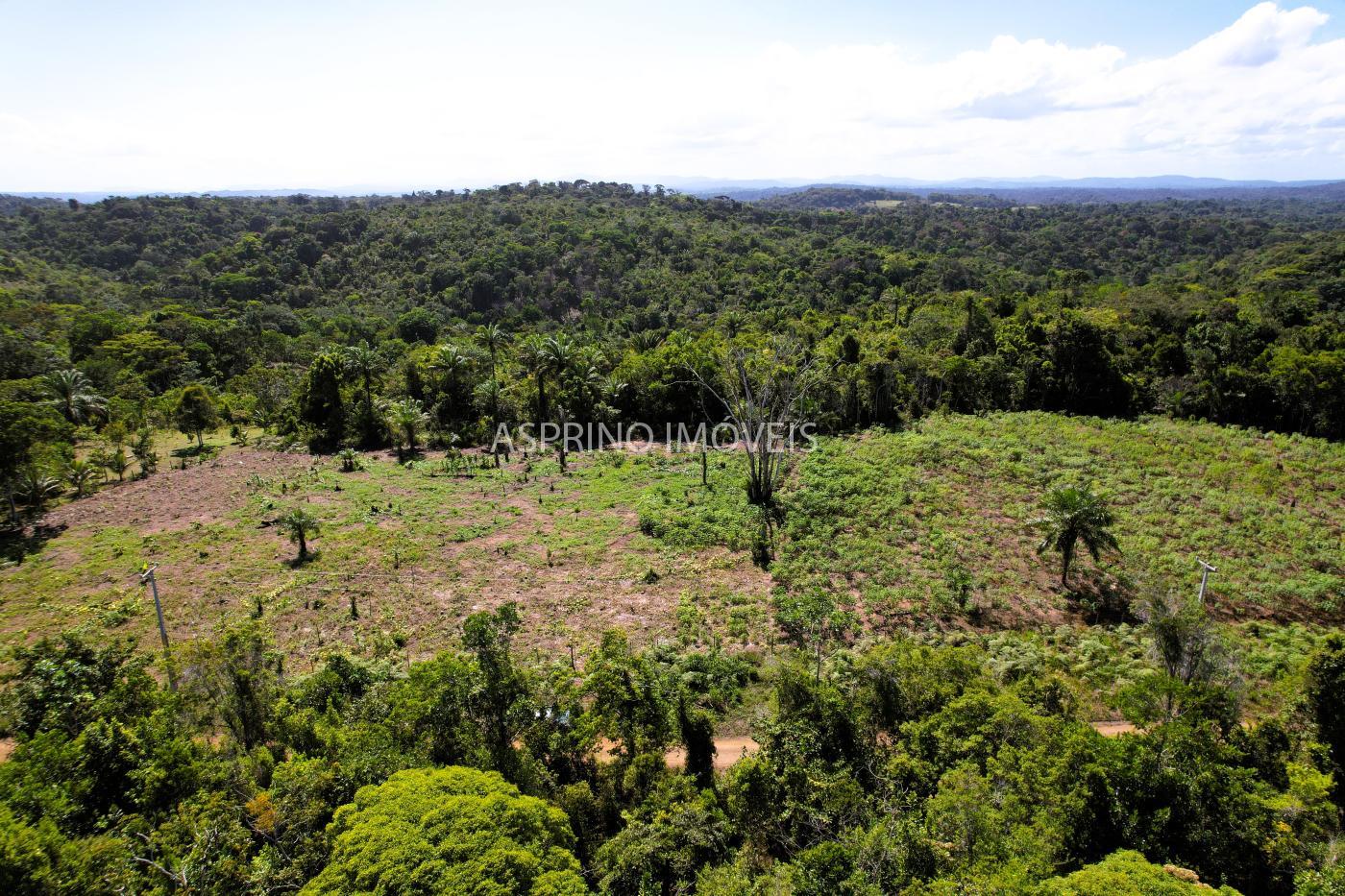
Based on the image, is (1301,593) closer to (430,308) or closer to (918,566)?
(918,566)

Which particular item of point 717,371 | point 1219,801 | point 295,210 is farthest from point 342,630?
point 295,210

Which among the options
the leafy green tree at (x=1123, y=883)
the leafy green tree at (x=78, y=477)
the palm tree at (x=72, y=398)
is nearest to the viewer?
the leafy green tree at (x=1123, y=883)

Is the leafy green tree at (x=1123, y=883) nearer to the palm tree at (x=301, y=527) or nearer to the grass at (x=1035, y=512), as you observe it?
the grass at (x=1035, y=512)

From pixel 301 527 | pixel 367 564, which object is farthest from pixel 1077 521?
pixel 301 527

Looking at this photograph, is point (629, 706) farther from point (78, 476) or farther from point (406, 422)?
point (78, 476)

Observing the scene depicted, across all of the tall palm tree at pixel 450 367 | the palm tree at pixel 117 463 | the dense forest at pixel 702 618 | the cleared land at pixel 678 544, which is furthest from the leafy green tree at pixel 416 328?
the palm tree at pixel 117 463

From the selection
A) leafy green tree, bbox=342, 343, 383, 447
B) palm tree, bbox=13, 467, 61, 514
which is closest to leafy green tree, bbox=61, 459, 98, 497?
palm tree, bbox=13, 467, 61, 514

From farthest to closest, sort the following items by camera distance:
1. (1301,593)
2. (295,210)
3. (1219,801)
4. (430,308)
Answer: (295,210)
(430,308)
(1301,593)
(1219,801)
